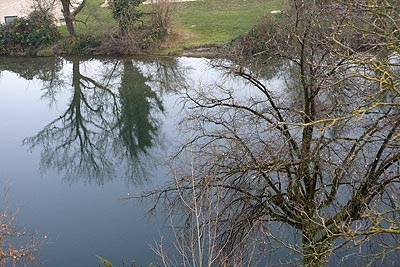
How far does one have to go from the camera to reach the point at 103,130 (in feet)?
56.6

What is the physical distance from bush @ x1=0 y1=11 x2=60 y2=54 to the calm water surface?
2.15m

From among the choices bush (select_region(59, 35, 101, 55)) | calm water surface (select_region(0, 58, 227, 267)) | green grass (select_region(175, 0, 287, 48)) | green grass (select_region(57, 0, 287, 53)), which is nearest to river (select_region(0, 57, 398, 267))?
calm water surface (select_region(0, 58, 227, 267))

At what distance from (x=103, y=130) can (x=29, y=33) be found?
39.3ft

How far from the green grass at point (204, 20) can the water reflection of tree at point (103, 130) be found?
432 centimetres

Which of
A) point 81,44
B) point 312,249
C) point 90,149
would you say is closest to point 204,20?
point 81,44

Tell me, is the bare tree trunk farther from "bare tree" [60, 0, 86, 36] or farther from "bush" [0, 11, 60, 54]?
"bush" [0, 11, 60, 54]

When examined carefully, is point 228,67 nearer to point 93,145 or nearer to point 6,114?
point 93,145

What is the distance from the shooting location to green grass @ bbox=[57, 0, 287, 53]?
25473 millimetres

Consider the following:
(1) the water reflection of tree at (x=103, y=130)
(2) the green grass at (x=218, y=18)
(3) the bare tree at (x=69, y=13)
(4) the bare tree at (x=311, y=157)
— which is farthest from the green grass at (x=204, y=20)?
(4) the bare tree at (x=311, y=157)

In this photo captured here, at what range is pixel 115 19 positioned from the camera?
2505 centimetres

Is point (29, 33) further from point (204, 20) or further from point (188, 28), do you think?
point (204, 20)

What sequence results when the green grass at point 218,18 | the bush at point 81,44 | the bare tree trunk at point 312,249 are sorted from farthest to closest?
the bush at point 81,44, the green grass at point 218,18, the bare tree trunk at point 312,249

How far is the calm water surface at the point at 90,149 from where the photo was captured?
11430 mm

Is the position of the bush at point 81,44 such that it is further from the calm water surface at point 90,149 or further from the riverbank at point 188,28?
the calm water surface at point 90,149
